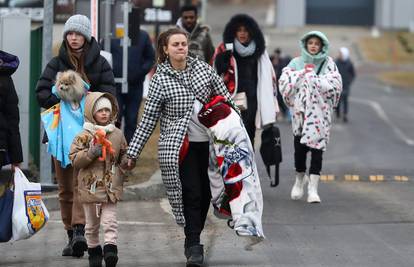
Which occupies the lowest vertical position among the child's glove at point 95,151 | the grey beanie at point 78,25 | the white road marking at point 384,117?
the white road marking at point 384,117

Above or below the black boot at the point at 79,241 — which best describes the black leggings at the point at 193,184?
above

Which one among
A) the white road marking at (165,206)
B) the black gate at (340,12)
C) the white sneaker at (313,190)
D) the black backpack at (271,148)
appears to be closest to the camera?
the black backpack at (271,148)

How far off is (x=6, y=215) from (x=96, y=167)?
0.80 meters

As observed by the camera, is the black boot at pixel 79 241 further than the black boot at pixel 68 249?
No

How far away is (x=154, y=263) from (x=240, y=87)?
338cm

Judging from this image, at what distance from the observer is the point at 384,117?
30.2 meters

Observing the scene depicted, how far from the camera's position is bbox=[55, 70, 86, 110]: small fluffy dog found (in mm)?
9477

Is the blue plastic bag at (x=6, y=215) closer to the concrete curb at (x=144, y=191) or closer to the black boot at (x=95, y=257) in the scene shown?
the black boot at (x=95, y=257)

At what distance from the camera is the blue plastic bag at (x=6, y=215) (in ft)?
30.3

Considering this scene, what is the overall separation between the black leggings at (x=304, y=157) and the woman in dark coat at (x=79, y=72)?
3.61 m

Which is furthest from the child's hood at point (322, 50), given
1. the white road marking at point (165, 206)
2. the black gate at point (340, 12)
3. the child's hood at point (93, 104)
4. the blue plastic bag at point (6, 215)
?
the black gate at point (340, 12)

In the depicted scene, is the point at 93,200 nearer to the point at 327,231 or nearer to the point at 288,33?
the point at 327,231

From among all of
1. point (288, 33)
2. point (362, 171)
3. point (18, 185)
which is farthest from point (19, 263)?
point (288, 33)

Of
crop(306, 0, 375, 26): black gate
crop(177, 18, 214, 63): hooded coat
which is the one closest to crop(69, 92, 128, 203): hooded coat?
crop(177, 18, 214, 63): hooded coat
